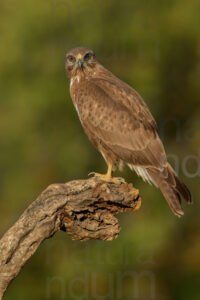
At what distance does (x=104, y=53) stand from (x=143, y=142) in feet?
20.0

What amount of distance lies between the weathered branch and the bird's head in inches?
66.8

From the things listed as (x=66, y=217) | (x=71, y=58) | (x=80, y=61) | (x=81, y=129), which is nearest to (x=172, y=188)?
(x=66, y=217)

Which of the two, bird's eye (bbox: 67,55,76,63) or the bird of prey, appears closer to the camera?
the bird of prey

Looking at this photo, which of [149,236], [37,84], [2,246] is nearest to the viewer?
[2,246]

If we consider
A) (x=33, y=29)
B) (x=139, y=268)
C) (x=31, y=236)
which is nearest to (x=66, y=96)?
(x=33, y=29)

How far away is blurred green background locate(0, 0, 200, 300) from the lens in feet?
42.5

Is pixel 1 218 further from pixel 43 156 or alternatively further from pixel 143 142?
pixel 143 142

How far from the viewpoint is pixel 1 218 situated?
13406 mm

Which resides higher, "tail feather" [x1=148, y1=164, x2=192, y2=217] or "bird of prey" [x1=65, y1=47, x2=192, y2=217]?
"bird of prey" [x1=65, y1=47, x2=192, y2=217]

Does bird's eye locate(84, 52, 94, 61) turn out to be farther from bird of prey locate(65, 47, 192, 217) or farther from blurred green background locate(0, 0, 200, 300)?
blurred green background locate(0, 0, 200, 300)

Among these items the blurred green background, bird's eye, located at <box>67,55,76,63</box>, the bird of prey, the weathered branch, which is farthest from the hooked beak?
the blurred green background

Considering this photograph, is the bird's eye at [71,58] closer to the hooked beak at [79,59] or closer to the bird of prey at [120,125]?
the hooked beak at [79,59]

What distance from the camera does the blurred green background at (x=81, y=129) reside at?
1295cm

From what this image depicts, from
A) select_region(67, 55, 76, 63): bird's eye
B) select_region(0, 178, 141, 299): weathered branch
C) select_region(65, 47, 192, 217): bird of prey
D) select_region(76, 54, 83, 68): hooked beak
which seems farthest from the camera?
select_region(67, 55, 76, 63): bird's eye
